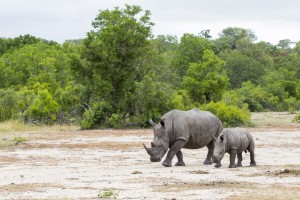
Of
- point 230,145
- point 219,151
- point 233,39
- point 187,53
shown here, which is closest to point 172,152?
point 219,151

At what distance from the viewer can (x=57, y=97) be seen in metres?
44.2

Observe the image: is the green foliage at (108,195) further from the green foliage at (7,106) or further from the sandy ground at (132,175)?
the green foliage at (7,106)

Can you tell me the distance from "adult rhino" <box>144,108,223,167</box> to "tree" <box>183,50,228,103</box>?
27815 mm

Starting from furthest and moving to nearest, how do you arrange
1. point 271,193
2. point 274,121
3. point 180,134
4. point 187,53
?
1. point 187,53
2. point 274,121
3. point 180,134
4. point 271,193

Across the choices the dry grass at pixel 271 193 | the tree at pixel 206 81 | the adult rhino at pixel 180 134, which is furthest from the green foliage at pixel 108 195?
the tree at pixel 206 81

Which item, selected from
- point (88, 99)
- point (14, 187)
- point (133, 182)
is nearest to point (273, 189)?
point (133, 182)

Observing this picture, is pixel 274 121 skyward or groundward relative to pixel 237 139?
groundward

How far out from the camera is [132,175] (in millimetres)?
15711

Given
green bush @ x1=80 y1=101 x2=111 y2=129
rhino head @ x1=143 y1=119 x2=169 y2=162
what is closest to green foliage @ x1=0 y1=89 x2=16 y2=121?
green bush @ x1=80 y1=101 x2=111 y2=129

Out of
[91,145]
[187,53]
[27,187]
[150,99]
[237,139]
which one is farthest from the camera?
[187,53]

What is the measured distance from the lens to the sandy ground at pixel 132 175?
1251 centimetres

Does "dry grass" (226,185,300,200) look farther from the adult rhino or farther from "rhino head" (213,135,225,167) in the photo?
the adult rhino

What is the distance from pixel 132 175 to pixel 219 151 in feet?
9.78

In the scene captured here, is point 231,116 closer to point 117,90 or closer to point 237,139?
point 117,90
